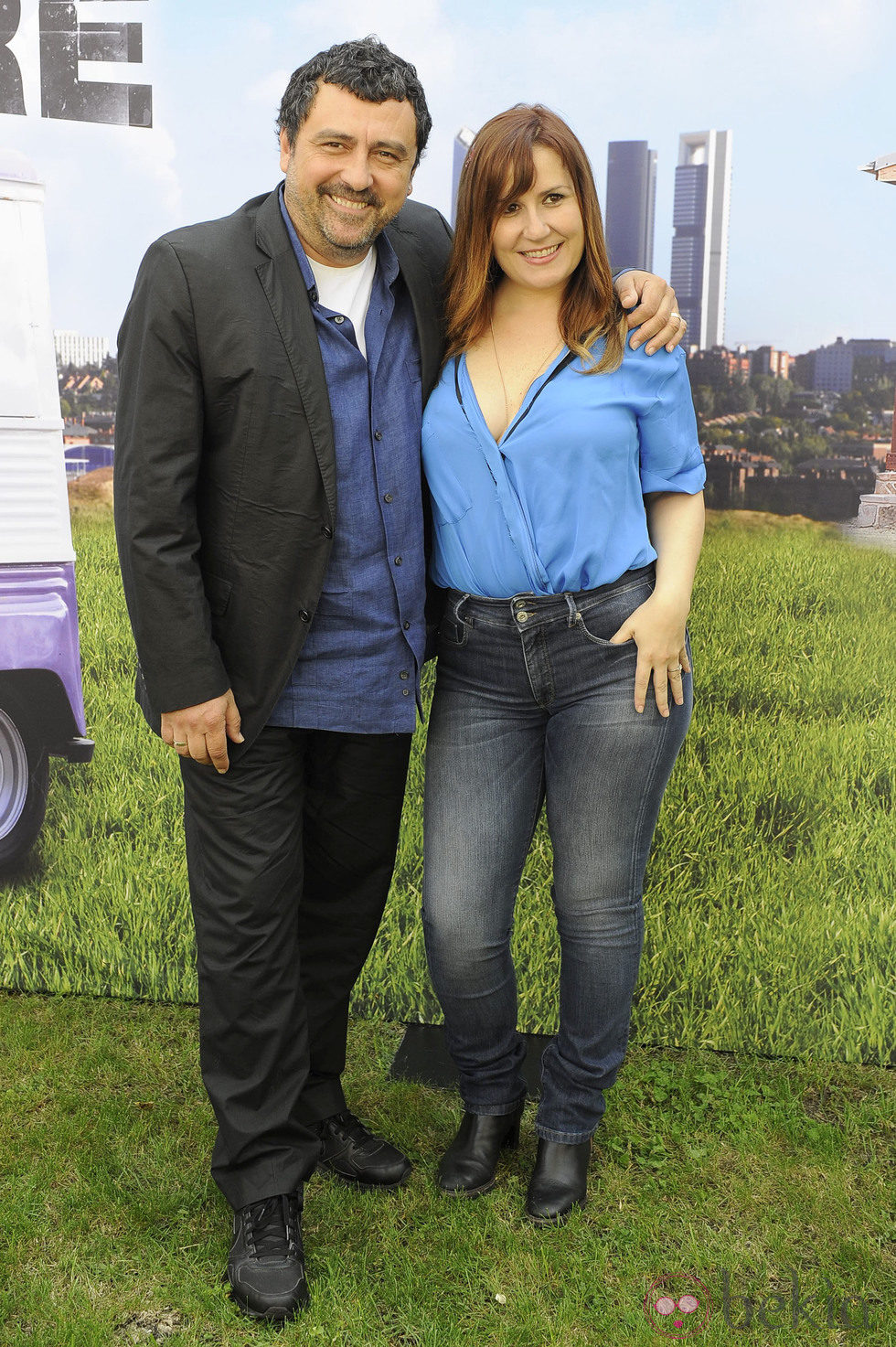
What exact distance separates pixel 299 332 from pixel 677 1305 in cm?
185

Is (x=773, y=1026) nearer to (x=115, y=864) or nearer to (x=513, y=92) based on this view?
(x=115, y=864)

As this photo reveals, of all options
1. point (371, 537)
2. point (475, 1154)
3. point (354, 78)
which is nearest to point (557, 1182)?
point (475, 1154)

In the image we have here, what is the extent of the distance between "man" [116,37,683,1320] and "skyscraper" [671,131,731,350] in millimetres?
807

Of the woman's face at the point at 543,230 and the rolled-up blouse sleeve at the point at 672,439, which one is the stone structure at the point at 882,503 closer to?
the rolled-up blouse sleeve at the point at 672,439

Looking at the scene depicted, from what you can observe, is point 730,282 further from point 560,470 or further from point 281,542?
point 281,542

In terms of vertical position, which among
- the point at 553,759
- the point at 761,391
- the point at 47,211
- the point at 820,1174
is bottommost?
the point at 820,1174

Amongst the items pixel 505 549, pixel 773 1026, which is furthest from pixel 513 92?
pixel 773 1026

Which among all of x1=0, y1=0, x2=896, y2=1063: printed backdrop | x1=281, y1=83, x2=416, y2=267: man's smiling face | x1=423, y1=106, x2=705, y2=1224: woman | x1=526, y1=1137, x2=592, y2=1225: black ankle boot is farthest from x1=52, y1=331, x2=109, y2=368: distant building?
x1=526, y1=1137, x2=592, y2=1225: black ankle boot

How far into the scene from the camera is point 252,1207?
2008 millimetres

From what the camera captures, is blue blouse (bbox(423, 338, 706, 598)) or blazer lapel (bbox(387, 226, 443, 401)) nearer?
blue blouse (bbox(423, 338, 706, 598))

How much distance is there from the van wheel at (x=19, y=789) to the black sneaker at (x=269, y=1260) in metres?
1.42

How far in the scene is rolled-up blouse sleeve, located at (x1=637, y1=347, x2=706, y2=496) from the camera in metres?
1.87

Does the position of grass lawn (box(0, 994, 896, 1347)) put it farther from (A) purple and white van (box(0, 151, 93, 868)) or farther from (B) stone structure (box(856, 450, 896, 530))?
(B) stone structure (box(856, 450, 896, 530))

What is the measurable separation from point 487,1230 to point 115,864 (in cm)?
147
